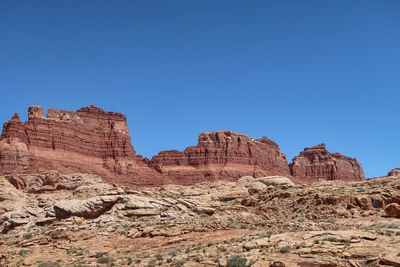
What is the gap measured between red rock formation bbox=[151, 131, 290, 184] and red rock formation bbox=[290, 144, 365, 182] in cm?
1349

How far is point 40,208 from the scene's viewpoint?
31.7 meters

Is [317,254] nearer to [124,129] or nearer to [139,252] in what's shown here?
[139,252]

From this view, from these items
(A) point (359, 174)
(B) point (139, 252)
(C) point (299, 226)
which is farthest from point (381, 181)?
(A) point (359, 174)

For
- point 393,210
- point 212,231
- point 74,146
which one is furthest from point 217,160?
point 212,231

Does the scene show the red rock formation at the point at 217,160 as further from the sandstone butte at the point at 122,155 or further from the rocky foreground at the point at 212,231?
the rocky foreground at the point at 212,231

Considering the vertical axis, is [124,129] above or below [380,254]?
above

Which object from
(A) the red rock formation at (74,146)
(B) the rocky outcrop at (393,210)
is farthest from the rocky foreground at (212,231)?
(A) the red rock formation at (74,146)

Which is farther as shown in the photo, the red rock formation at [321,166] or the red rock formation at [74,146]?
the red rock formation at [321,166]

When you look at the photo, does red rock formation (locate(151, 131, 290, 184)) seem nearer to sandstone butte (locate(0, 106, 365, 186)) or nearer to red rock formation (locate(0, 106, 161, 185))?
sandstone butte (locate(0, 106, 365, 186))

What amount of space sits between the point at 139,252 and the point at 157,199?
27.6 ft

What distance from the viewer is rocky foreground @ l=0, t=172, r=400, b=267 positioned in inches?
701

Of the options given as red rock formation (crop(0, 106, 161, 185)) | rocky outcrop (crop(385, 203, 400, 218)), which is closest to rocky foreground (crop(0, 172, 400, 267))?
rocky outcrop (crop(385, 203, 400, 218))

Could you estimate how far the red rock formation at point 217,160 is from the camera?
106 metres

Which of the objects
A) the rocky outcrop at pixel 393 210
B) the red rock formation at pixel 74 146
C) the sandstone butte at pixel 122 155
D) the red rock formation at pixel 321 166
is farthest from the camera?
the red rock formation at pixel 321 166
